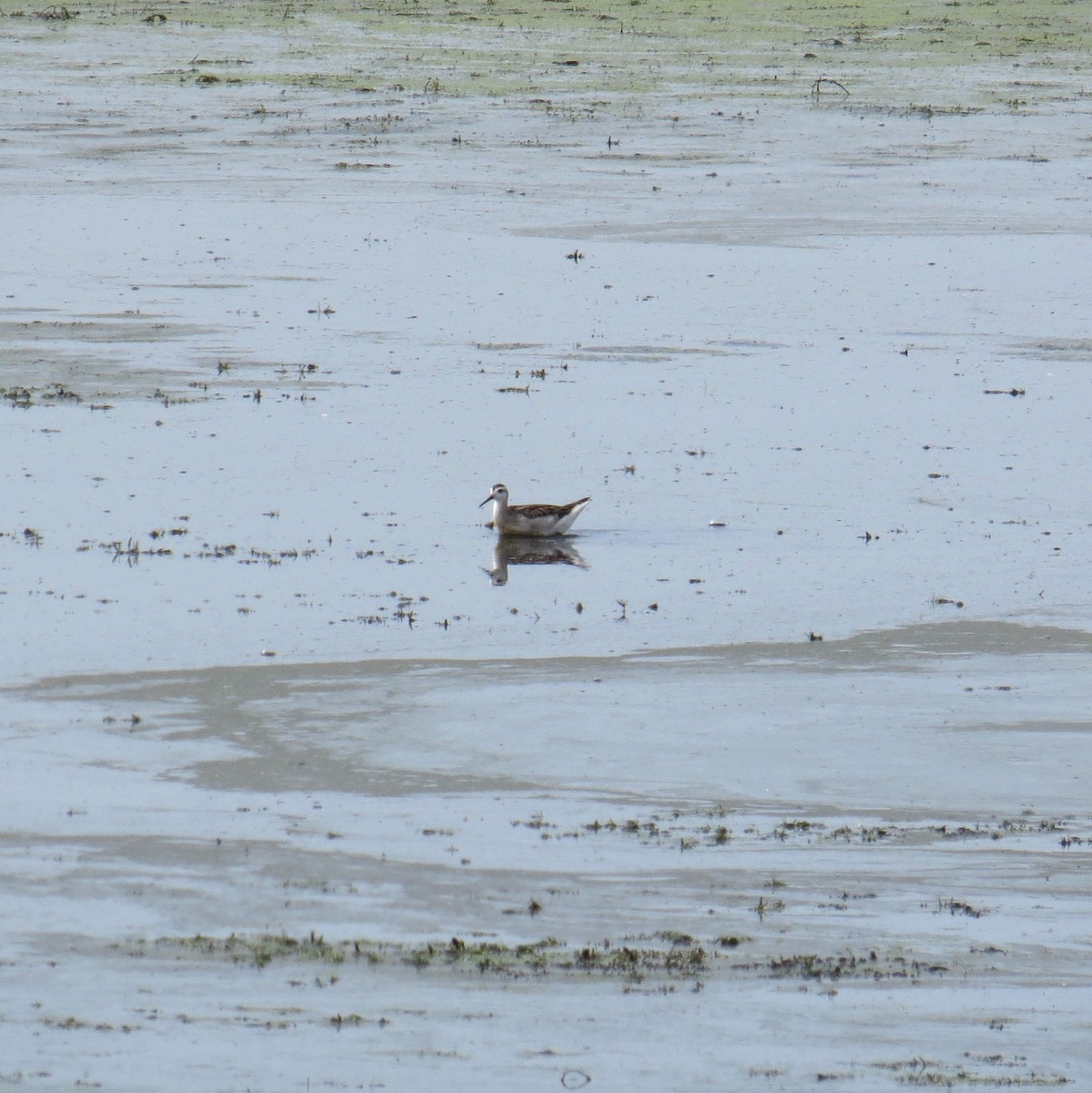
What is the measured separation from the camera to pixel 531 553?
1188 cm

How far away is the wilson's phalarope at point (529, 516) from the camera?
1191 centimetres

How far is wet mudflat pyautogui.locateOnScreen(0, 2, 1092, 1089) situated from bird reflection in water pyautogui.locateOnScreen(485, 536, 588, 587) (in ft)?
0.11

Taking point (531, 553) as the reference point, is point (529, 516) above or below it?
above

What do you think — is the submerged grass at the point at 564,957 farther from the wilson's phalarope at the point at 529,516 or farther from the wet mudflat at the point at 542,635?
the wilson's phalarope at the point at 529,516

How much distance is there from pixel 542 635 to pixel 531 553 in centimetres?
156

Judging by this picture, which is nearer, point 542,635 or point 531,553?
point 542,635

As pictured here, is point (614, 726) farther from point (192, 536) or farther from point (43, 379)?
point (43, 379)

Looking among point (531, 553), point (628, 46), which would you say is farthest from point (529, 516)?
point (628, 46)

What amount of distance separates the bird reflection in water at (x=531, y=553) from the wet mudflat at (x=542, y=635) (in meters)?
0.03

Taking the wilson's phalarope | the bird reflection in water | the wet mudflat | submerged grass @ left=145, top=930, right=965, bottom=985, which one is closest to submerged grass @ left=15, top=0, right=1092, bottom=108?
the wet mudflat

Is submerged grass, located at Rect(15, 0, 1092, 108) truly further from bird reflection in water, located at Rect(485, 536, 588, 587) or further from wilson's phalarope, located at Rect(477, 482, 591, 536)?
bird reflection in water, located at Rect(485, 536, 588, 587)

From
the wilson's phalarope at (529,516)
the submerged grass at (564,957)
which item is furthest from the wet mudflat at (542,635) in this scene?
the wilson's phalarope at (529,516)

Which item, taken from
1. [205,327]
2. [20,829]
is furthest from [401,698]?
[205,327]

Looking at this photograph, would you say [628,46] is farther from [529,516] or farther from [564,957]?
[564,957]
